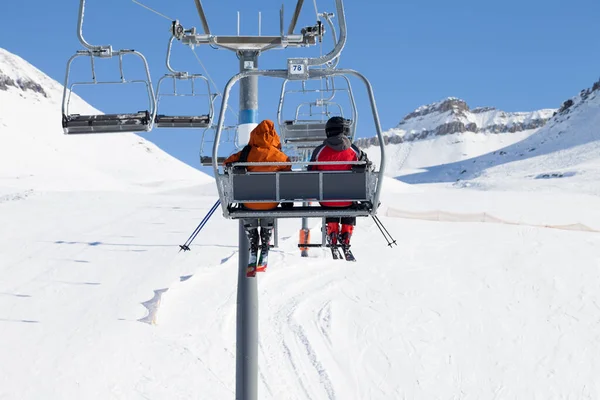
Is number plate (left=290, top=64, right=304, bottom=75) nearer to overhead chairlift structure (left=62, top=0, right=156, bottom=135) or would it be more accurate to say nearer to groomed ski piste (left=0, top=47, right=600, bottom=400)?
overhead chairlift structure (left=62, top=0, right=156, bottom=135)

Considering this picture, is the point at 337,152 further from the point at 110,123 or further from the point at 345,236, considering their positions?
the point at 110,123

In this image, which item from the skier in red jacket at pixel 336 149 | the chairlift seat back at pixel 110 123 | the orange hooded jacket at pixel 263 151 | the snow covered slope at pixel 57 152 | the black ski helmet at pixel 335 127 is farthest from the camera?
the snow covered slope at pixel 57 152

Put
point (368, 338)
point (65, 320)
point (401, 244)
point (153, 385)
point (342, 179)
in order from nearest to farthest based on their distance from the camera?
1. point (342, 179)
2. point (153, 385)
3. point (65, 320)
4. point (368, 338)
5. point (401, 244)

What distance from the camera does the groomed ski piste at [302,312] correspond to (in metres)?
10.9

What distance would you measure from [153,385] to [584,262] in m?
15.0

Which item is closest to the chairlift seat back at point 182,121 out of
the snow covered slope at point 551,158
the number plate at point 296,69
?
the number plate at point 296,69

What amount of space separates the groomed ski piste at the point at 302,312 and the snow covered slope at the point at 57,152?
191 ft

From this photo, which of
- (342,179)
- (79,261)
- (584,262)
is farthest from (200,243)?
(342,179)

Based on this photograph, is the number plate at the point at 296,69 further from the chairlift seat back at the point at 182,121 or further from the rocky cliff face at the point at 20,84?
the rocky cliff face at the point at 20,84

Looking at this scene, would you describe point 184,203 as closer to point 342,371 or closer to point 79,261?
point 79,261

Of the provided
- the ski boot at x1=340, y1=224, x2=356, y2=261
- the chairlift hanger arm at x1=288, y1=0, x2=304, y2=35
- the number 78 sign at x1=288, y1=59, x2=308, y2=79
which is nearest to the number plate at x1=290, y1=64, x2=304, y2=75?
the number 78 sign at x1=288, y1=59, x2=308, y2=79

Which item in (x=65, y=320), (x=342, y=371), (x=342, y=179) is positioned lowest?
(x=342, y=371)

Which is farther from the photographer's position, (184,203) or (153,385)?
(184,203)

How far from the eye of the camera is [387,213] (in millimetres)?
29266
